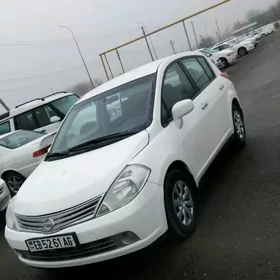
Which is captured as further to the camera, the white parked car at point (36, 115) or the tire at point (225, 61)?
the tire at point (225, 61)

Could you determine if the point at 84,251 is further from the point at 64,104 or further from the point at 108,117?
the point at 64,104

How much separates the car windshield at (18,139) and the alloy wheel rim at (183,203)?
4688 mm

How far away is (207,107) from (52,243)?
2.48 m

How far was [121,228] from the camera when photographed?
295 cm

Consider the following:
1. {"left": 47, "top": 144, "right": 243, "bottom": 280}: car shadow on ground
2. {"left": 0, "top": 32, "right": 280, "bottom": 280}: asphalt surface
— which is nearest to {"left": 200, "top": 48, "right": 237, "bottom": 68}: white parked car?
{"left": 0, "top": 32, "right": 280, "bottom": 280}: asphalt surface

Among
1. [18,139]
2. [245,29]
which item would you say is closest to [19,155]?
[18,139]

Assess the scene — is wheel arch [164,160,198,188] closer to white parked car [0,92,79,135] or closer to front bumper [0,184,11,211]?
front bumper [0,184,11,211]

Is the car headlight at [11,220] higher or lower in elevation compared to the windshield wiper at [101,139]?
lower

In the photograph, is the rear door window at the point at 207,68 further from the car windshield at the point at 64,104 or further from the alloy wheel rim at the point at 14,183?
the car windshield at the point at 64,104

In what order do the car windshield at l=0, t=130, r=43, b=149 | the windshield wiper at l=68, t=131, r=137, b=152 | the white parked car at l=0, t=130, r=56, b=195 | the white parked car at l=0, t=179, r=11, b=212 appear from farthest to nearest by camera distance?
the car windshield at l=0, t=130, r=43, b=149 → the white parked car at l=0, t=130, r=56, b=195 → the white parked car at l=0, t=179, r=11, b=212 → the windshield wiper at l=68, t=131, r=137, b=152

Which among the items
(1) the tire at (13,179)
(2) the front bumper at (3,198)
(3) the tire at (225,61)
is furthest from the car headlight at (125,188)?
(3) the tire at (225,61)

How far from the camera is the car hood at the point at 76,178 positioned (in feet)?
10.2

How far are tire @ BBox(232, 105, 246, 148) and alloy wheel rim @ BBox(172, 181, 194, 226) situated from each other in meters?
1.98

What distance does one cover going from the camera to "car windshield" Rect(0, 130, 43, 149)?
755 cm
